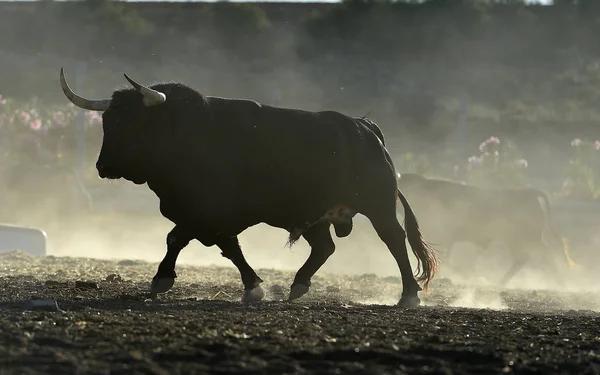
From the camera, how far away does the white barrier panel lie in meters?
17.7

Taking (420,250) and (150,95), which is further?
(420,250)

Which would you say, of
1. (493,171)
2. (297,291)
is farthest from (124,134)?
(493,171)

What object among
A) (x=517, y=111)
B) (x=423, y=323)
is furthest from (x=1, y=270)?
(x=517, y=111)

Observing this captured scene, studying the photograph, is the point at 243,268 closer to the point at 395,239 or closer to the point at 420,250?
the point at 395,239

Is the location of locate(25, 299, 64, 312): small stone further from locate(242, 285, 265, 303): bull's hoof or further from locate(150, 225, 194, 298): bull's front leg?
locate(242, 285, 265, 303): bull's hoof

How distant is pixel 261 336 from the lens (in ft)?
21.8

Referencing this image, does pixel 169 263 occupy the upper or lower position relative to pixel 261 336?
upper

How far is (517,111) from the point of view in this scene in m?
53.2

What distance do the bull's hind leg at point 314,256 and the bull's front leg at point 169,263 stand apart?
1.18 m

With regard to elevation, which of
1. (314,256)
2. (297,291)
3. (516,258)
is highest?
(516,258)

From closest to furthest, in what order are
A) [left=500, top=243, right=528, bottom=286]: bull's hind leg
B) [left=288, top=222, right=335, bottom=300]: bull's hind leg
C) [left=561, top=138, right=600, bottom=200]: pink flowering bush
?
[left=288, top=222, right=335, bottom=300]: bull's hind leg < [left=500, top=243, right=528, bottom=286]: bull's hind leg < [left=561, top=138, right=600, bottom=200]: pink flowering bush

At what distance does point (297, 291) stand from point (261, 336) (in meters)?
3.87

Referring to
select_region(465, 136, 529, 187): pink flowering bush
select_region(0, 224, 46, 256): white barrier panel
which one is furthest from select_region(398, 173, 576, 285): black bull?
select_region(465, 136, 529, 187): pink flowering bush

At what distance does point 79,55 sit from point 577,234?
133 ft
